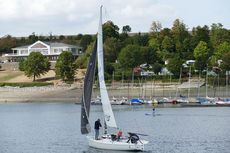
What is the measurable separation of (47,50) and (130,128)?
108963 millimetres

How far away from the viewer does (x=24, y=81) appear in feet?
436

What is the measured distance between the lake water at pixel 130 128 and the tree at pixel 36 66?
37.0 m

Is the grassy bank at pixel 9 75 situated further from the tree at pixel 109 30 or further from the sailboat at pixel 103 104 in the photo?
the sailboat at pixel 103 104

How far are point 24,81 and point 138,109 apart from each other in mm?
54209

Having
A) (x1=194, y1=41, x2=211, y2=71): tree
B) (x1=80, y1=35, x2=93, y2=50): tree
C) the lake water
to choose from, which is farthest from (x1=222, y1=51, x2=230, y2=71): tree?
(x1=80, y1=35, x2=93, y2=50): tree

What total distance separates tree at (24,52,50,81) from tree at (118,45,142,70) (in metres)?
22.1

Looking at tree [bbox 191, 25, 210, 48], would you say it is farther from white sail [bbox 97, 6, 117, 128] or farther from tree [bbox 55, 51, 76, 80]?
white sail [bbox 97, 6, 117, 128]

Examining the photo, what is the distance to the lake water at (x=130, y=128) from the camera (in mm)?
46531

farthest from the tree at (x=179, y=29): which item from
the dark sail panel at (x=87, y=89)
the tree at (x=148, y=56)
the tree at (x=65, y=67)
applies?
the dark sail panel at (x=87, y=89)

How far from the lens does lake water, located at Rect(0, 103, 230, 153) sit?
153 feet

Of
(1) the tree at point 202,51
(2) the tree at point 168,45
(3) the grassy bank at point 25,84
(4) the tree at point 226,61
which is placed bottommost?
(3) the grassy bank at point 25,84

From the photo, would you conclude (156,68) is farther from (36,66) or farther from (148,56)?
(36,66)

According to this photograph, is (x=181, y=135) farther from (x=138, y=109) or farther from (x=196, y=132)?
(x=138, y=109)

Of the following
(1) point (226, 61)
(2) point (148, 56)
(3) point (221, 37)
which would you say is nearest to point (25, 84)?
(2) point (148, 56)
